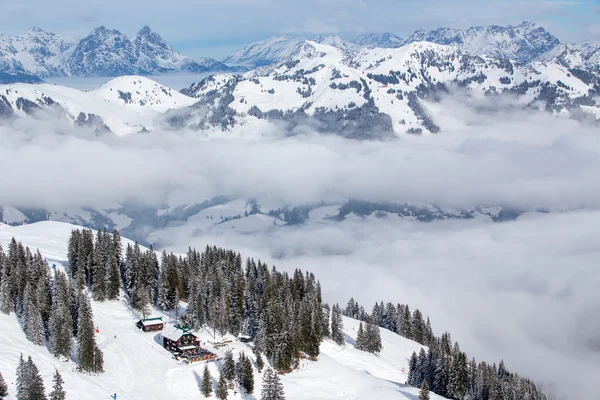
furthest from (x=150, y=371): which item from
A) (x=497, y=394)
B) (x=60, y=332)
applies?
(x=497, y=394)

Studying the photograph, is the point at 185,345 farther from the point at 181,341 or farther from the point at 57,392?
the point at 57,392

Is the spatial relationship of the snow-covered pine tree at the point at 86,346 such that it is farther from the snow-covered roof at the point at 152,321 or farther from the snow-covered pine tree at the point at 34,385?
the snow-covered roof at the point at 152,321

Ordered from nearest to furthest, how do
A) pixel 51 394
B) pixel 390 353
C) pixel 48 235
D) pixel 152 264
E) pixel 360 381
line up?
pixel 51 394
pixel 360 381
pixel 152 264
pixel 390 353
pixel 48 235

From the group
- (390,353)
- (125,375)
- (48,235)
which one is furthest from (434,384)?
(48,235)

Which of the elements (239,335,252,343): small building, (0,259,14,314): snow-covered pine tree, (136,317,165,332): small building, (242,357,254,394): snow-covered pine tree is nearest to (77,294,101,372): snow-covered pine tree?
(0,259,14,314): snow-covered pine tree

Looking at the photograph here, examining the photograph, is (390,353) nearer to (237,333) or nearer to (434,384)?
(434,384)

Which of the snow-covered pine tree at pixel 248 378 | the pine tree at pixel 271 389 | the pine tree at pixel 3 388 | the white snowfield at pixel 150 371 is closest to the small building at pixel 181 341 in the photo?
the white snowfield at pixel 150 371
